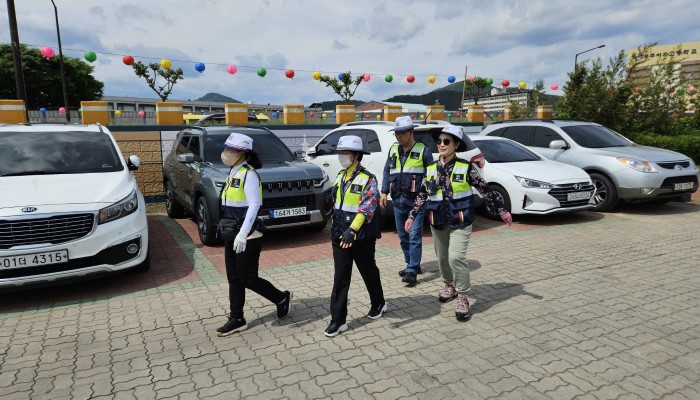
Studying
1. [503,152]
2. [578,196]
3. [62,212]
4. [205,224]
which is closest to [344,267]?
[62,212]

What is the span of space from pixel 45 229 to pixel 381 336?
331 cm

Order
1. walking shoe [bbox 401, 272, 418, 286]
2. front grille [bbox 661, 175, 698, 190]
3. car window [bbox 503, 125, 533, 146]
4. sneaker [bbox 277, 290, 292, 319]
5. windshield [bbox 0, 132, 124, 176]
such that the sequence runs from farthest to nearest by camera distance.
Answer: car window [bbox 503, 125, 533, 146] → front grille [bbox 661, 175, 698, 190] → windshield [bbox 0, 132, 124, 176] → walking shoe [bbox 401, 272, 418, 286] → sneaker [bbox 277, 290, 292, 319]

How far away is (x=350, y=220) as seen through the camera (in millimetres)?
3635

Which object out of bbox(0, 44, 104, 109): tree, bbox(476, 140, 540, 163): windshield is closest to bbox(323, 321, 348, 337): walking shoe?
bbox(476, 140, 540, 163): windshield

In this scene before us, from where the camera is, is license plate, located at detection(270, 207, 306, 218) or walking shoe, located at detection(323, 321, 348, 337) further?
license plate, located at detection(270, 207, 306, 218)

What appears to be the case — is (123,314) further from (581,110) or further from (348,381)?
(581,110)

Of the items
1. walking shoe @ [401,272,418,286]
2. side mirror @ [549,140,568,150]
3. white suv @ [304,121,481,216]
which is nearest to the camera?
walking shoe @ [401,272,418,286]

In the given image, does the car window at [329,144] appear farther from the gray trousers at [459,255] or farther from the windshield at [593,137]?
the windshield at [593,137]

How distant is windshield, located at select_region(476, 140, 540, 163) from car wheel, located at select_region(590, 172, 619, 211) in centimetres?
132

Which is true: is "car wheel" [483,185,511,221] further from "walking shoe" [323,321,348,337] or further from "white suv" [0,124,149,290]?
"white suv" [0,124,149,290]

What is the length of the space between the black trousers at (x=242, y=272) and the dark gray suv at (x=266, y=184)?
2.36m

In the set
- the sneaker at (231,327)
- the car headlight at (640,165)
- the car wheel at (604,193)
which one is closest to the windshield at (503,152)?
the car wheel at (604,193)

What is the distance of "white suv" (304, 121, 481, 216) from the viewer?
7035mm

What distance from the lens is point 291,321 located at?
4.12m
